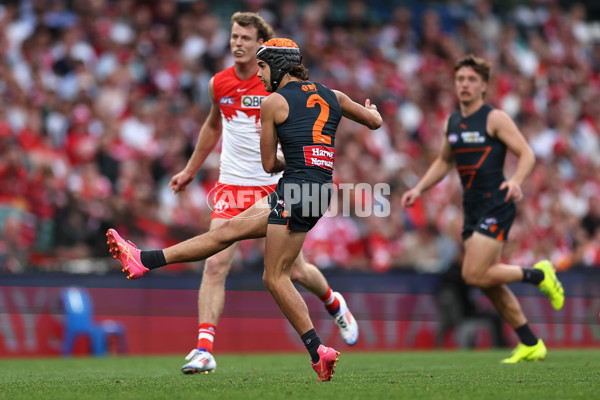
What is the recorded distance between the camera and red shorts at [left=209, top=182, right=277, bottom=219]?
7934 millimetres

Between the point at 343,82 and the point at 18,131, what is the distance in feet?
21.0

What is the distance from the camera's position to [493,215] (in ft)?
29.6

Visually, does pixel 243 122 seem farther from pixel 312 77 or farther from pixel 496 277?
pixel 312 77

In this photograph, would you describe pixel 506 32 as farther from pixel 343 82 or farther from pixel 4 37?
pixel 4 37

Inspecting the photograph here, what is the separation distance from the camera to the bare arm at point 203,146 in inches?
320

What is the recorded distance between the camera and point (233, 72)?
8.13 metres

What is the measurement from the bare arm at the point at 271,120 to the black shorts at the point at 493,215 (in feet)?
10.7

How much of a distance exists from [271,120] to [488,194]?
3.47 m

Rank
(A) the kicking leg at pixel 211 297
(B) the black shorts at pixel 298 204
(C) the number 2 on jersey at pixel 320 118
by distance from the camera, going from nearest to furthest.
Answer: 1. (B) the black shorts at pixel 298 204
2. (C) the number 2 on jersey at pixel 320 118
3. (A) the kicking leg at pixel 211 297

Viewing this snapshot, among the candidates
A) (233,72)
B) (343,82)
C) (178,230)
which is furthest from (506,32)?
(233,72)

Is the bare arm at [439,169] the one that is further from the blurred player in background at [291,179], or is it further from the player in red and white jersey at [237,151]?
the blurred player in background at [291,179]

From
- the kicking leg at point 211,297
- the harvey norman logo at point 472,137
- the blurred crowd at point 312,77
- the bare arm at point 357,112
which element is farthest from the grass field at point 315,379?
the blurred crowd at point 312,77

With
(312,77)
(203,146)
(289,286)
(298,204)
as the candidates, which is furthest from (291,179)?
(312,77)

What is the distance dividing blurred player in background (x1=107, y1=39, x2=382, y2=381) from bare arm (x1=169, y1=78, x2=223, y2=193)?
1562mm
